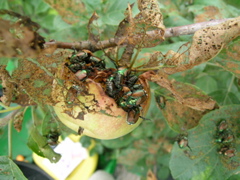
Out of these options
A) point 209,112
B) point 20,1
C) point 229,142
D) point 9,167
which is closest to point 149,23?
point 209,112

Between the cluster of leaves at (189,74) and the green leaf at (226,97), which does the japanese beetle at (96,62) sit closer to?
the cluster of leaves at (189,74)

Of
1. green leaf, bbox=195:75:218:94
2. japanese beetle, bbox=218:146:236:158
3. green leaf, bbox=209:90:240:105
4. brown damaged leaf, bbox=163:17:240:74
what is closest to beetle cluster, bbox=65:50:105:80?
brown damaged leaf, bbox=163:17:240:74

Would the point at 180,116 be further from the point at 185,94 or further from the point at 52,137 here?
the point at 52,137

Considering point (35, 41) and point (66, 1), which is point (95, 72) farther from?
point (66, 1)

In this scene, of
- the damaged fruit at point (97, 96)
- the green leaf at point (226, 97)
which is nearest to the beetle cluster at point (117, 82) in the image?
the damaged fruit at point (97, 96)

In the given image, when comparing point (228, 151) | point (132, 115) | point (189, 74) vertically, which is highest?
point (132, 115)

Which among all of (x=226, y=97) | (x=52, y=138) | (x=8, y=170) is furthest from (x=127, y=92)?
(x=226, y=97)
